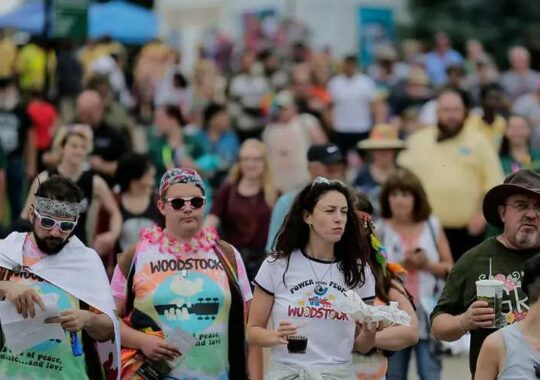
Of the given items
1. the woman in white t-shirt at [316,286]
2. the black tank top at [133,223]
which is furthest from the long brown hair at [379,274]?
the black tank top at [133,223]

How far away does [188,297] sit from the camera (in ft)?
27.2

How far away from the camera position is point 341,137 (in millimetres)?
23719

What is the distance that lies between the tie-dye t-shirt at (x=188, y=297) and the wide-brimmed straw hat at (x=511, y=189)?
1436 mm

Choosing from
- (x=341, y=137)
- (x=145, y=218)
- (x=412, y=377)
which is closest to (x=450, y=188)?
(x=412, y=377)

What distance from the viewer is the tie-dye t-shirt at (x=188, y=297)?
8.29 metres

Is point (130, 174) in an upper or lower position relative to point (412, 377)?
upper

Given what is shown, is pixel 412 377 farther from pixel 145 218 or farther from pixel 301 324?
pixel 301 324

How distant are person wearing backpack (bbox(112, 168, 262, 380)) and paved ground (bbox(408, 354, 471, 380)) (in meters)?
4.77

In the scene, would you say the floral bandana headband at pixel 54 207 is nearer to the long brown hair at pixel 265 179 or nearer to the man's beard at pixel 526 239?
the man's beard at pixel 526 239

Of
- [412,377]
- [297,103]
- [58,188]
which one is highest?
[297,103]

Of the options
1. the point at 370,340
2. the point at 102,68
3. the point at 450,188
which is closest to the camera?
the point at 370,340

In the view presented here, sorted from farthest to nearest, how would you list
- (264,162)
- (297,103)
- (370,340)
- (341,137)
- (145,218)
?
(341,137) < (297,103) < (264,162) < (145,218) < (370,340)

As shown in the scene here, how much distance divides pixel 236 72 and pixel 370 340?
19.8 m

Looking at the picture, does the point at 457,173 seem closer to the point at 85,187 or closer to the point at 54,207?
the point at 85,187
